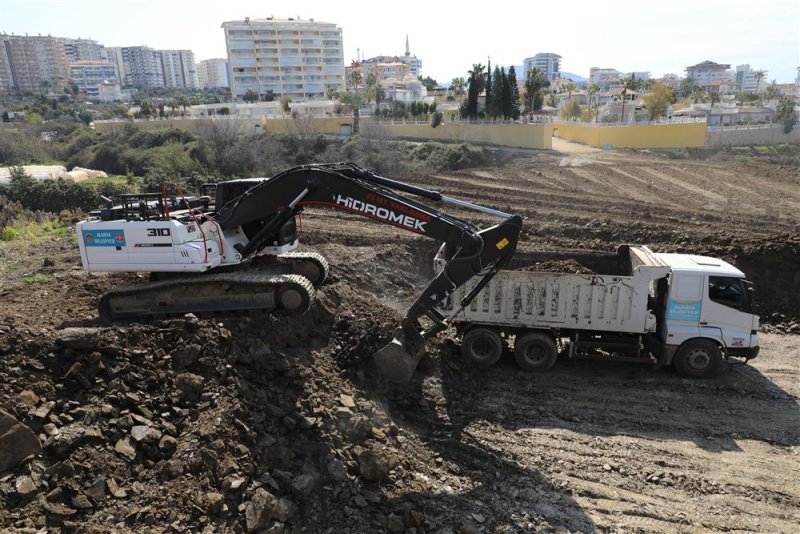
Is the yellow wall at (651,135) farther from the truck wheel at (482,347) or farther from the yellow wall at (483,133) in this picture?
the truck wheel at (482,347)

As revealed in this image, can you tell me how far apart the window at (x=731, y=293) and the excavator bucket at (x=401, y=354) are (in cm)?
566

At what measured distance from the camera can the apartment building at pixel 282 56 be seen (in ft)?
355

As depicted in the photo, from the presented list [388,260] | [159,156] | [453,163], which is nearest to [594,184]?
[453,163]

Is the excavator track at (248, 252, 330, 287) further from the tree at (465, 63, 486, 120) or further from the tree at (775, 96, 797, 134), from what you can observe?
the tree at (775, 96, 797, 134)

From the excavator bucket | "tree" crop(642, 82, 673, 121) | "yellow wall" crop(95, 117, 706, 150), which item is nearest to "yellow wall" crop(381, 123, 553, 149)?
"yellow wall" crop(95, 117, 706, 150)

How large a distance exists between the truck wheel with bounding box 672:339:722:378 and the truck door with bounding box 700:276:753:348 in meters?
0.29

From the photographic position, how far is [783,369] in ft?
37.8

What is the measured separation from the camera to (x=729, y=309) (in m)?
10.8

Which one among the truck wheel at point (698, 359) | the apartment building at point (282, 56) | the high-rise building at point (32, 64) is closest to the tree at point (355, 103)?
the apartment building at point (282, 56)

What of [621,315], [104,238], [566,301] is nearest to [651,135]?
[621,315]

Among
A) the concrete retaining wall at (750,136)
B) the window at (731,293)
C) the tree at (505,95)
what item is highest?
the tree at (505,95)

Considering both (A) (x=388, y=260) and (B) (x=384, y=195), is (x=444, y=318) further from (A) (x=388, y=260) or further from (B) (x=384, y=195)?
(A) (x=388, y=260)

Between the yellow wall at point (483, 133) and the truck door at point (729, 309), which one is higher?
the yellow wall at point (483, 133)

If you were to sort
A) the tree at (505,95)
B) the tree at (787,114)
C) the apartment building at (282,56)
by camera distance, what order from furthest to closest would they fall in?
the apartment building at (282,56) → the tree at (787,114) → the tree at (505,95)
